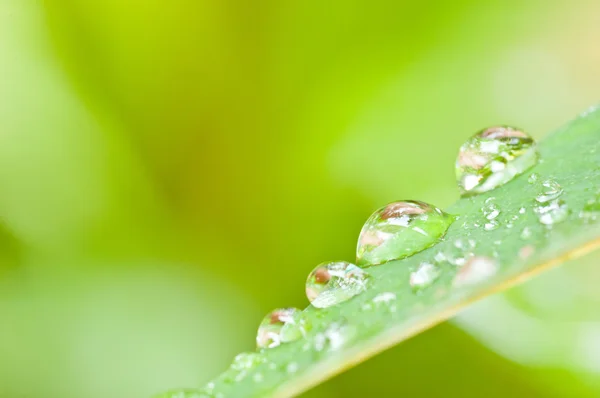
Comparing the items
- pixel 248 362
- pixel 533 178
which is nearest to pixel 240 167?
pixel 533 178

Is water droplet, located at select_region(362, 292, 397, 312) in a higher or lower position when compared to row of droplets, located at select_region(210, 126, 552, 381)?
lower

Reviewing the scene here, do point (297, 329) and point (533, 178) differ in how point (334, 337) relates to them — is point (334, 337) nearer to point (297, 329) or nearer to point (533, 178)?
point (297, 329)

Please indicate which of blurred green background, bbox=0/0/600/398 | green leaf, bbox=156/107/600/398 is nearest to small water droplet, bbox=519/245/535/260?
green leaf, bbox=156/107/600/398

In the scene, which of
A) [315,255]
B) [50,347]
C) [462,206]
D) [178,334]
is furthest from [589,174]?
[50,347]

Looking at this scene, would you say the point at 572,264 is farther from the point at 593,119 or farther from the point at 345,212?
the point at 593,119

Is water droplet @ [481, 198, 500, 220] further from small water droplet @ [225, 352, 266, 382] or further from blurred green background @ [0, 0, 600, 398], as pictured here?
blurred green background @ [0, 0, 600, 398]
